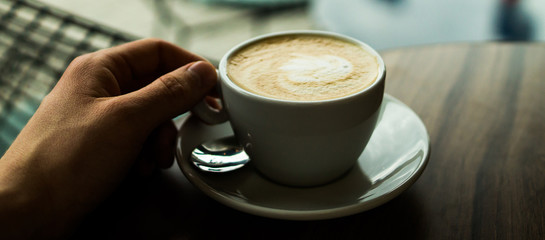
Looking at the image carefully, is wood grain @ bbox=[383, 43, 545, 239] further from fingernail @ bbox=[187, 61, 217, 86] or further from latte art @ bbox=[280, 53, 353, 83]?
fingernail @ bbox=[187, 61, 217, 86]

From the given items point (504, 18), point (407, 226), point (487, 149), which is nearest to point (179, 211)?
point (407, 226)

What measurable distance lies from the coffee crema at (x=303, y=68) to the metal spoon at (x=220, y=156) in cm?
11

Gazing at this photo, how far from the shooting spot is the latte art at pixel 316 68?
2.04 feet

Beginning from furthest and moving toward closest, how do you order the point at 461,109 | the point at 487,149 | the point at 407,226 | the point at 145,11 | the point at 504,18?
1. the point at 145,11
2. the point at 504,18
3. the point at 461,109
4. the point at 487,149
5. the point at 407,226

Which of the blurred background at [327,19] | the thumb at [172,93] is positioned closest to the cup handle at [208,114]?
the thumb at [172,93]

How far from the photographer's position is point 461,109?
0.80 meters

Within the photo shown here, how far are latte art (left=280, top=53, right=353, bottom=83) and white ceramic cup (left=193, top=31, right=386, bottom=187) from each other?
54 mm

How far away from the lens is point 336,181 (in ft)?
2.07

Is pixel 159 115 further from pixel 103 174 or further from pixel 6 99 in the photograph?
pixel 6 99

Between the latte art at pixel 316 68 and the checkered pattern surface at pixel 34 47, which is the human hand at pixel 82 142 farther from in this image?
the checkered pattern surface at pixel 34 47

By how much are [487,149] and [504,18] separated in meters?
2.02

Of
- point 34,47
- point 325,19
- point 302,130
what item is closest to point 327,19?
point 325,19

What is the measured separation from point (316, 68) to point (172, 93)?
0.21 m

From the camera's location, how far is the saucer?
1.73 feet
